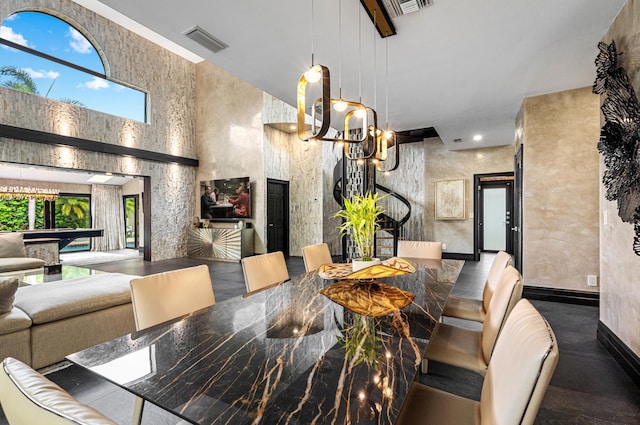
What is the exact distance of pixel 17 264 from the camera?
4926mm

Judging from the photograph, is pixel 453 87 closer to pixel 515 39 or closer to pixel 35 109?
pixel 515 39

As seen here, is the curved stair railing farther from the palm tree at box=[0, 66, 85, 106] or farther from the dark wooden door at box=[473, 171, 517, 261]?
the palm tree at box=[0, 66, 85, 106]

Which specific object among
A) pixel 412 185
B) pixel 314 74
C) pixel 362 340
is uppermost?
pixel 314 74

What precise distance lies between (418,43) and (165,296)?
9.46ft

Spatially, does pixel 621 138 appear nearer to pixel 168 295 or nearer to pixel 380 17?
pixel 380 17

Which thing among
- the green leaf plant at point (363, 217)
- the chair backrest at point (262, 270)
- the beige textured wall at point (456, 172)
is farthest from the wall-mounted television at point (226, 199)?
the green leaf plant at point (363, 217)

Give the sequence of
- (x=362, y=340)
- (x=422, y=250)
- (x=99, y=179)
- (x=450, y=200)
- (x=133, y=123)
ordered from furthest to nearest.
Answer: (x=99, y=179), (x=450, y=200), (x=133, y=123), (x=422, y=250), (x=362, y=340)

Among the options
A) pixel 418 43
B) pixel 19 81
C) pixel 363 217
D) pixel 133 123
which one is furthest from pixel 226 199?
pixel 363 217

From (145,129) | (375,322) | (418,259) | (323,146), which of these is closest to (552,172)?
(418,259)

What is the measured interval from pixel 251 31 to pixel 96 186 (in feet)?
34.1

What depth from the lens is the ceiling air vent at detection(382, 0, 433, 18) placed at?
2202mm

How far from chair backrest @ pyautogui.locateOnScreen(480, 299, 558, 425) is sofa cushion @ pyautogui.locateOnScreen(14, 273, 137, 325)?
2806 millimetres

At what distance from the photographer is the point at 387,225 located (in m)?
7.86

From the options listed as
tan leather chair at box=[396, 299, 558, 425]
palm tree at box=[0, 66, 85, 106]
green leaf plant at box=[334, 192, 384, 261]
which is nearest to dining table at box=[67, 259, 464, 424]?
tan leather chair at box=[396, 299, 558, 425]
